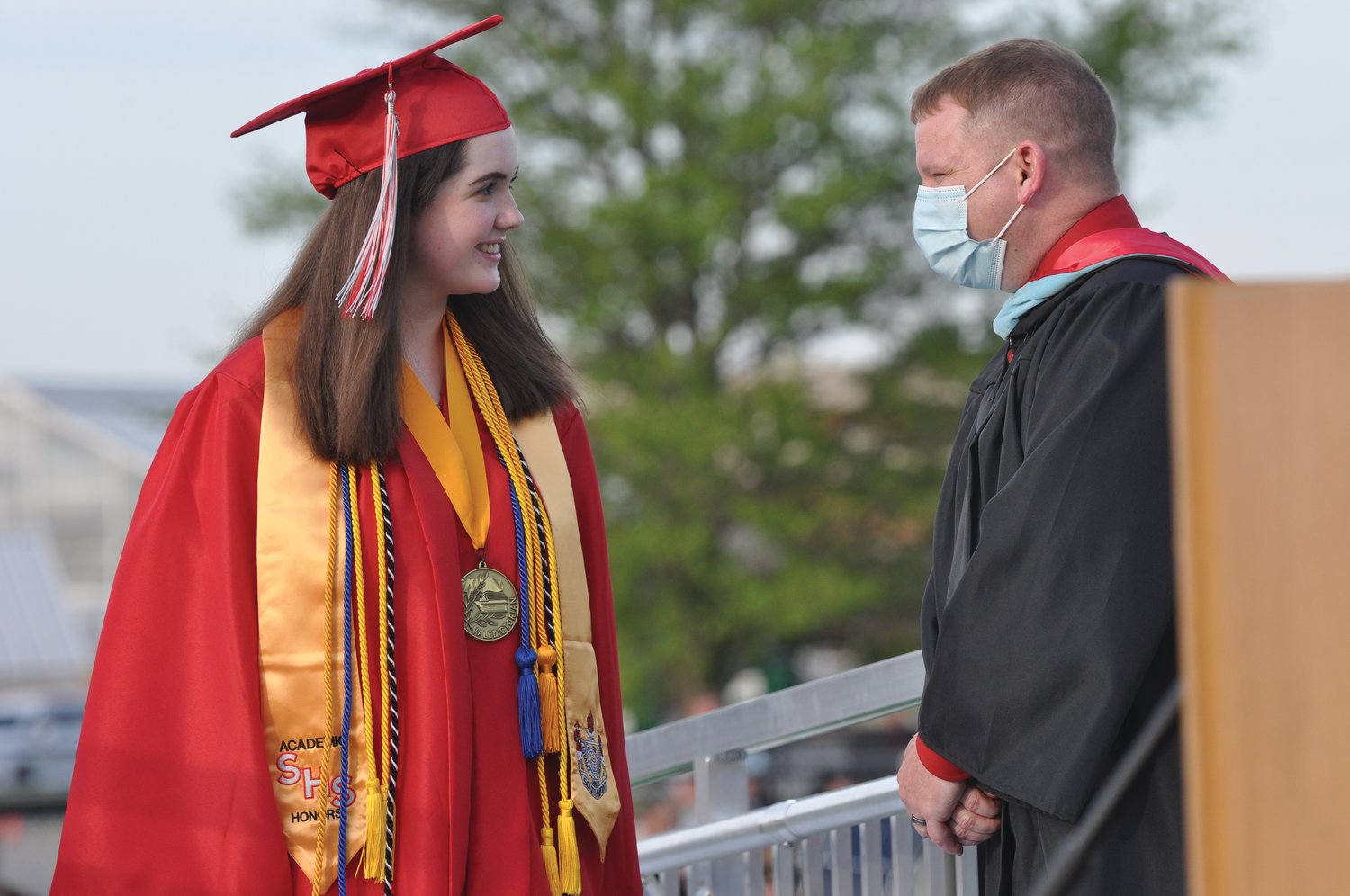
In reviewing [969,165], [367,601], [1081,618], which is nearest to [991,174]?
[969,165]

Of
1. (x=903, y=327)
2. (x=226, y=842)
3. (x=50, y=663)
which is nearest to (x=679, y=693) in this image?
(x=903, y=327)

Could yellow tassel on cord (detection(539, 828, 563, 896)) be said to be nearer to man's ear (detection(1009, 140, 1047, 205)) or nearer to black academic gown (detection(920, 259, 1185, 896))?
black academic gown (detection(920, 259, 1185, 896))

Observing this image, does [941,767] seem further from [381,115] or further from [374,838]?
[381,115]

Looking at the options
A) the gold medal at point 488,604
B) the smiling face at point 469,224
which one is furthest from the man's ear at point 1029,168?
the gold medal at point 488,604

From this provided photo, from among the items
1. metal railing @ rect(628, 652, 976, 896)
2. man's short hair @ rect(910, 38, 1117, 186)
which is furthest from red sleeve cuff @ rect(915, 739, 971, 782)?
man's short hair @ rect(910, 38, 1117, 186)

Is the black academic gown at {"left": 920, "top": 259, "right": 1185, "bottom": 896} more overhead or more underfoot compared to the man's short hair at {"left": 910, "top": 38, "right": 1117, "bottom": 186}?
more underfoot

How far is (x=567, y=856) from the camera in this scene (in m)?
2.40

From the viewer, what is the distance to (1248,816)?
1031 millimetres

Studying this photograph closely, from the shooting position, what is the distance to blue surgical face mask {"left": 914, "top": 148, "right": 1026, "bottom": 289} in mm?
2580

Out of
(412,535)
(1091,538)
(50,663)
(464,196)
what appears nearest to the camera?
(1091,538)

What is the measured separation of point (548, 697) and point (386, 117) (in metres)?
1.00

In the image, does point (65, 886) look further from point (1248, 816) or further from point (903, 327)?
point (903, 327)

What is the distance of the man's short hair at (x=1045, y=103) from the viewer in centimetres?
252

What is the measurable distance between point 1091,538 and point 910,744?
1.69 feet
